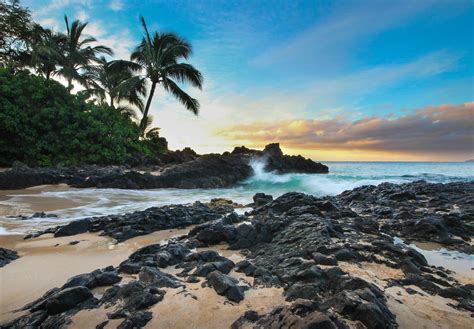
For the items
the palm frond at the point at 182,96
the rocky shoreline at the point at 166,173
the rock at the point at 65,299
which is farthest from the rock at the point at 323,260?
the palm frond at the point at 182,96

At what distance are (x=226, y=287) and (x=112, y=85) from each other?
27850 mm

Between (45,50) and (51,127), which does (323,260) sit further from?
(45,50)

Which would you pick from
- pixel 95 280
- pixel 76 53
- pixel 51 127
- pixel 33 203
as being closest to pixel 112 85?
pixel 76 53

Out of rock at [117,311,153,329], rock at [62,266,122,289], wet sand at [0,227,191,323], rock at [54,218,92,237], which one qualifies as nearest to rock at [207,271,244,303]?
rock at [117,311,153,329]

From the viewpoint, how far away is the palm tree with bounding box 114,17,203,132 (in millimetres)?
20156

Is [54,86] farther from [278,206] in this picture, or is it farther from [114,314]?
[114,314]

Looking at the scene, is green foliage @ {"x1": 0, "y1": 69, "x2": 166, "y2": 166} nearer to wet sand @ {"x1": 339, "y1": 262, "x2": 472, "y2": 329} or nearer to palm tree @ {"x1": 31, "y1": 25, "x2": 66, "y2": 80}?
palm tree @ {"x1": 31, "y1": 25, "x2": 66, "y2": 80}

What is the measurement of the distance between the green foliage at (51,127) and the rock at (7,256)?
499 inches

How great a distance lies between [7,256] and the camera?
3.16m

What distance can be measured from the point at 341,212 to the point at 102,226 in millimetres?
4290

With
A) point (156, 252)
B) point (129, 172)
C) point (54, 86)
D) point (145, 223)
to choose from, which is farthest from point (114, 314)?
point (54, 86)

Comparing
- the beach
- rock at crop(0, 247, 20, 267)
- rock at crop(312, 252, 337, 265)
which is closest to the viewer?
the beach

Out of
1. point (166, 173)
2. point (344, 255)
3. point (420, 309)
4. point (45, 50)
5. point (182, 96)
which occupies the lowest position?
point (420, 309)

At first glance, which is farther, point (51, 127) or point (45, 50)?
point (45, 50)
